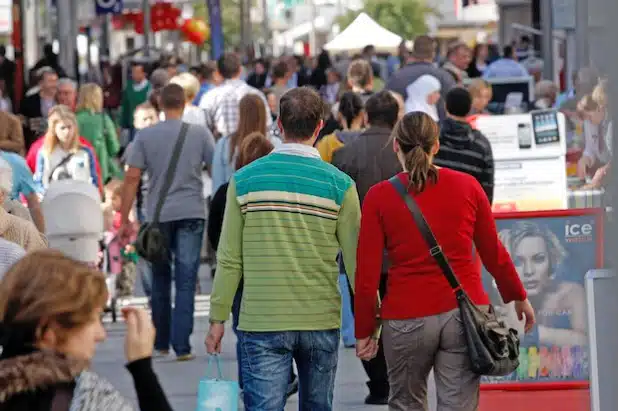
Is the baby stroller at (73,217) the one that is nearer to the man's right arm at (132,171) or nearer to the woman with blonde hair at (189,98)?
the man's right arm at (132,171)

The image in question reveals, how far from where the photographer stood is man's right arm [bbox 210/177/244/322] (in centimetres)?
675

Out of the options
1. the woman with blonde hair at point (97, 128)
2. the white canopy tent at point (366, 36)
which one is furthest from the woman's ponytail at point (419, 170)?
the white canopy tent at point (366, 36)

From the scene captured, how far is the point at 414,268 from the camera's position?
6648mm

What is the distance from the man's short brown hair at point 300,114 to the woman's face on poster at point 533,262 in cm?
222

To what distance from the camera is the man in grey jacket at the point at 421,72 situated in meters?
16.7

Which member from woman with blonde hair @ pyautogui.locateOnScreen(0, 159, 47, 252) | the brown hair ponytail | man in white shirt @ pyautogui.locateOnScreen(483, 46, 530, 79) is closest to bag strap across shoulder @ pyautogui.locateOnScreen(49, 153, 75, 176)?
woman with blonde hair @ pyautogui.locateOnScreen(0, 159, 47, 252)

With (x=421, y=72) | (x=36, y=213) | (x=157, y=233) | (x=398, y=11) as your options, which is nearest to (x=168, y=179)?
(x=157, y=233)

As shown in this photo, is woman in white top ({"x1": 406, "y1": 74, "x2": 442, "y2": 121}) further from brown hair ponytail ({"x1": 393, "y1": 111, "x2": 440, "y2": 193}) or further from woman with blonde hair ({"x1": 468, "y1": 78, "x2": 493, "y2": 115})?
brown hair ponytail ({"x1": 393, "y1": 111, "x2": 440, "y2": 193})

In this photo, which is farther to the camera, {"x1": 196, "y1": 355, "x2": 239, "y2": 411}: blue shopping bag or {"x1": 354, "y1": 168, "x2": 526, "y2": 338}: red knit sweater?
{"x1": 354, "y1": 168, "x2": 526, "y2": 338}: red knit sweater

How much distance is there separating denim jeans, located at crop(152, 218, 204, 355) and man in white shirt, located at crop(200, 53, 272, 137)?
4.30 m

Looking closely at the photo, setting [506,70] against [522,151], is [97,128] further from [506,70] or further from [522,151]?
[506,70]

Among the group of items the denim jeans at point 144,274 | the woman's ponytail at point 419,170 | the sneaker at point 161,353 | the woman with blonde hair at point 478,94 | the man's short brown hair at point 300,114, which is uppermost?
the man's short brown hair at point 300,114

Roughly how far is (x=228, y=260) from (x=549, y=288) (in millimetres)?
2504

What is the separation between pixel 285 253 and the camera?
6664 mm
